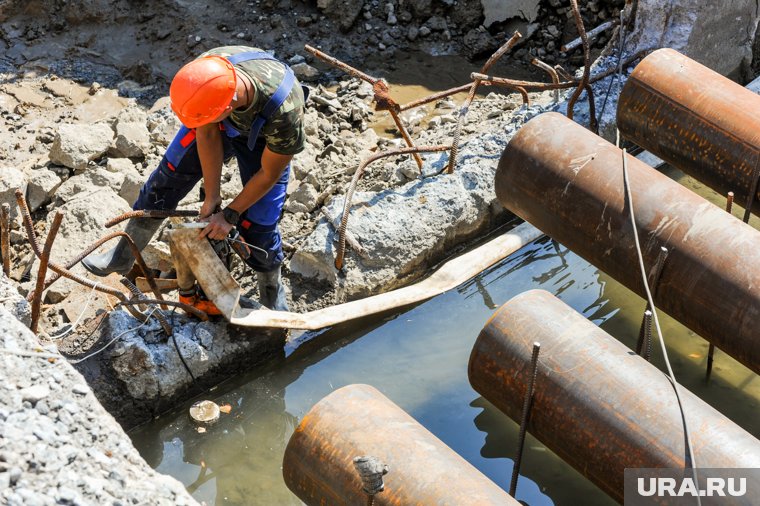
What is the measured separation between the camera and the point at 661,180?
4648 millimetres

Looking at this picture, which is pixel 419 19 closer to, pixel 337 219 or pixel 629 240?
pixel 337 219

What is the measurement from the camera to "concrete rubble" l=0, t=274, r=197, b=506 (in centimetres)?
287

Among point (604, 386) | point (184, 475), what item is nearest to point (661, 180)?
point (604, 386)

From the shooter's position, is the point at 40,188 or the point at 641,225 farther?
the point at 40,188

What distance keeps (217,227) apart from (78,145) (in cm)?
226

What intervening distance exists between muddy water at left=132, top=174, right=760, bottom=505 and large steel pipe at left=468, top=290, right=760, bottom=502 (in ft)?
2.09

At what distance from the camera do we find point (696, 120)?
5.21 metres

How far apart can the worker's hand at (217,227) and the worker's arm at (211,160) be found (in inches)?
4.7

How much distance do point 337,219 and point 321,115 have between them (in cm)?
207

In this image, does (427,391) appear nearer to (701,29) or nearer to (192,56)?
(701,29)

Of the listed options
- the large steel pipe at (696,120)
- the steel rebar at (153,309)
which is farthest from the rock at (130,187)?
the large steel pipe at (696,120)

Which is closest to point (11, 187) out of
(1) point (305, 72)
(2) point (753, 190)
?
(1) point (305, 72)

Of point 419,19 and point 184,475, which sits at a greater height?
point 419,19

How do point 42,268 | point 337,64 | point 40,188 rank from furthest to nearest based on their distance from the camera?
point 40,188 → point 337,64 → point 42,268
